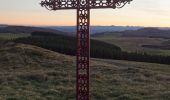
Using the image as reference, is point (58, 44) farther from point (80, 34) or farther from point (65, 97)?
point (80, 34)

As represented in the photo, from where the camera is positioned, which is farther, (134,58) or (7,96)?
(134,58)

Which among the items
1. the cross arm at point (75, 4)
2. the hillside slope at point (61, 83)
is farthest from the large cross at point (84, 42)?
the hillside slope at point (61, 83)

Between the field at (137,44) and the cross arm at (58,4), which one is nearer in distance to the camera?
the cross arm at (58,4)

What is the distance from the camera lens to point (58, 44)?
2699 inches

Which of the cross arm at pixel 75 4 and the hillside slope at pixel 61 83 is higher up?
the cross arm at pixel 75 4

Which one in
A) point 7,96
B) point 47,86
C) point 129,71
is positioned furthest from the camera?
point 129,71

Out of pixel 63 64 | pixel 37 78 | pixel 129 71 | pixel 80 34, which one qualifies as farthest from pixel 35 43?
pixel 80 34

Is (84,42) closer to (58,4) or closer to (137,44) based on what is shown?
(58,4)

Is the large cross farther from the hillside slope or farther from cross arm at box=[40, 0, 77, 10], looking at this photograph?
the hillside slope

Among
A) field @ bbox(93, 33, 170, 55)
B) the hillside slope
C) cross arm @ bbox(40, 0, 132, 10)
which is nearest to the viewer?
cross arm @ bbox(40, 0, 132, 10)

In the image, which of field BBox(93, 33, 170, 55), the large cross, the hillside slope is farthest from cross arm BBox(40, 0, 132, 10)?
field BBox(93, 33, 170, 55)

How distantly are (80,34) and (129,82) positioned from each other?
19.6 m

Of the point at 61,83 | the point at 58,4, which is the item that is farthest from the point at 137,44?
the point at 58,4

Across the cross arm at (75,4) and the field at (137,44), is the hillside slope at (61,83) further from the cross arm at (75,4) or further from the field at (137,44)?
the field at (137,44)
